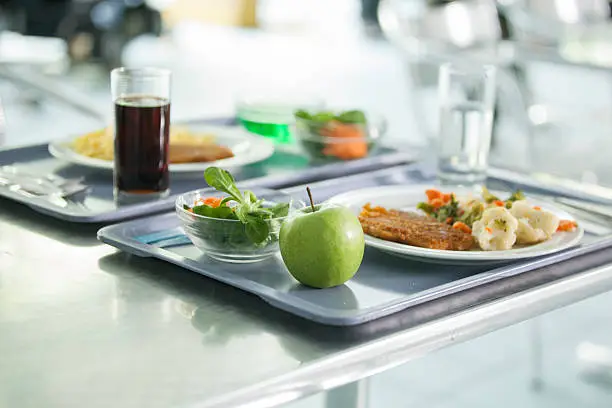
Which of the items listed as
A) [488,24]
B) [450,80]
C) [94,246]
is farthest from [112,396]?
[488,24]

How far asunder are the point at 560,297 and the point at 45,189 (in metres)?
0.67

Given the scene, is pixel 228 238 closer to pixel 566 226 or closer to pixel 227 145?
pixel 566 226

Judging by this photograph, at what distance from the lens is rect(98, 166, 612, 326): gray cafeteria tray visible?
2.85ft

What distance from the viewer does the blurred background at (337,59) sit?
10.7 ft

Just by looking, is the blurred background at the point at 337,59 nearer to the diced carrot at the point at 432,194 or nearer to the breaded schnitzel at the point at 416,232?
the diced carrot at the point at 432,194

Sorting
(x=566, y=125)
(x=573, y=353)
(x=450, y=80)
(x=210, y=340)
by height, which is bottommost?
(x=573, y=353)

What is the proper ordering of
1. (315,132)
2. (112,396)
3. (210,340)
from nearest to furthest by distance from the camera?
(112,396), (210,340), (315,132)

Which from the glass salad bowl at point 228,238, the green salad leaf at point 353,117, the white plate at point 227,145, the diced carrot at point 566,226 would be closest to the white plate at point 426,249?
the diced carrot at point 566,226

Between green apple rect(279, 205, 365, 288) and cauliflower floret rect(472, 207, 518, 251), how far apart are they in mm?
162

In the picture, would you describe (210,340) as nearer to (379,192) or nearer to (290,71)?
(379,192)

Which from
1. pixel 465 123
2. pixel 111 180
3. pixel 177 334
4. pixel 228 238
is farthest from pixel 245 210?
pixel 465 123

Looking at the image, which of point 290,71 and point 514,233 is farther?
point 290,71

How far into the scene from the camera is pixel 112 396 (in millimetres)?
709

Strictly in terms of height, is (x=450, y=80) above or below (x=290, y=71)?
above
